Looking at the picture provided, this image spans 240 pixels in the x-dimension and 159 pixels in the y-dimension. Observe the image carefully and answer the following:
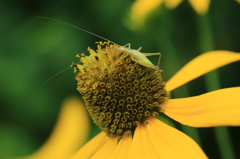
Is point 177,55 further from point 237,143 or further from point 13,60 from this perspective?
point 13,60

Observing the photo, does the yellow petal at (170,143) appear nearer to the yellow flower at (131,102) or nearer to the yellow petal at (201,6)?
the yellow flower at (131,102)

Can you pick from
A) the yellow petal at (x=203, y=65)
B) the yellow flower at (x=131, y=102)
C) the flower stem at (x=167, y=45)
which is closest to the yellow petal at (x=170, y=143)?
the yellow flower at (x=131, y=102)

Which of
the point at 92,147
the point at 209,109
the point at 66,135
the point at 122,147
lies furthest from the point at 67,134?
the point at 209,109

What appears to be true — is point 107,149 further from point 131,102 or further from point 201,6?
point 201,6

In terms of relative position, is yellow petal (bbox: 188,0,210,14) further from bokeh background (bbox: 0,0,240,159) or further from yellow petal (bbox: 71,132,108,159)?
yellow petal (bbox: 71,132,108,159)

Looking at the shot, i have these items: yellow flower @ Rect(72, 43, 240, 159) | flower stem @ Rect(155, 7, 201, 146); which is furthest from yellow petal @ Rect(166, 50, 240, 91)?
flower stem @ Rect(155, 7, 201, 146)

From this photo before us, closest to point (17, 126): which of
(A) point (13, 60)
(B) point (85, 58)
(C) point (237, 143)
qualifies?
(A) point (13, 60)
